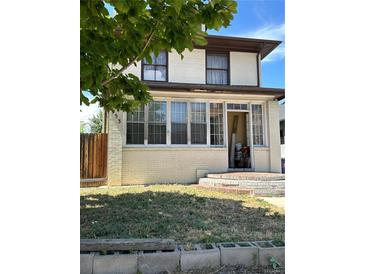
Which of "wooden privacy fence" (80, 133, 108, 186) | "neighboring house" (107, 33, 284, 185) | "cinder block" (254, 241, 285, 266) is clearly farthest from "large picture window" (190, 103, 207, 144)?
"cinder block" (254, 241, 285, 266)

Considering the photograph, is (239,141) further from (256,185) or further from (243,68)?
(256,185)

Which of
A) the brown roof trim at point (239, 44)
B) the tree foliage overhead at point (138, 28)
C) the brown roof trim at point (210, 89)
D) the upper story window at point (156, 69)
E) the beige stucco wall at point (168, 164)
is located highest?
the brown roof trim at point (239, 44)

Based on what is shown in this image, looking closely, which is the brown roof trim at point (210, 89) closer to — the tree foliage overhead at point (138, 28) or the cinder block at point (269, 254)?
the tree foliage overhead at point (138, 28)

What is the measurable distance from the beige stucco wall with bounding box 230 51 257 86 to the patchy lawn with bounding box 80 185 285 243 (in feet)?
20.0

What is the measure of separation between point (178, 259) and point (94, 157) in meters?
7.41

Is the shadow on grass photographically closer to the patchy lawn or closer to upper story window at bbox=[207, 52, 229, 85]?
the patchy lawn

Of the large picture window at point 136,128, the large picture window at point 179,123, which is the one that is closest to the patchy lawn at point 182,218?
the large picture window at point 136,128

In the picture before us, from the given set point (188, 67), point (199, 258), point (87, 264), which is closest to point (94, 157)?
point (188, 67)

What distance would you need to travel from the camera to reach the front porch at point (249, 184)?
24.7 feet

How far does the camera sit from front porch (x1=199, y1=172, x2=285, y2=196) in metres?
7.53

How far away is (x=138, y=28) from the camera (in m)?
2.55
